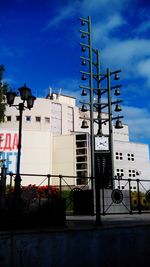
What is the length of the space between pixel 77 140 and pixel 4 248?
54.2m

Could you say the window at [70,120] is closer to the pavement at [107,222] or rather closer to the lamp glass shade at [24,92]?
the lamp glass shade at [24,92]

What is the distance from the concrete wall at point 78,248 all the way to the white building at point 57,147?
31.4m

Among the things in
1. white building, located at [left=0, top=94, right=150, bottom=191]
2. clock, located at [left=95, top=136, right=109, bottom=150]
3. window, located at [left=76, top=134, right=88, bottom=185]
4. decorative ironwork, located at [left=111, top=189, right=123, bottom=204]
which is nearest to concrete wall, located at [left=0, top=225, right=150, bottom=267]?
decorative ironwork, located at [left=111, top=189, right=123, bottom=204]

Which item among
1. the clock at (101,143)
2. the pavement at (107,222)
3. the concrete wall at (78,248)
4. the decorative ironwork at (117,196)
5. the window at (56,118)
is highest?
the window at (56,118)

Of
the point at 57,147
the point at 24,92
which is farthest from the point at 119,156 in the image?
the point at 24,92

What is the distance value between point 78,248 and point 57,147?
52.9 metres

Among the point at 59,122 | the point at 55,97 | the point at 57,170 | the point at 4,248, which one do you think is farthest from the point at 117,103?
the point at 55,97

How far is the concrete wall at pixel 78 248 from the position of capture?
243 inches

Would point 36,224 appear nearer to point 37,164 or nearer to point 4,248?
point 4,248

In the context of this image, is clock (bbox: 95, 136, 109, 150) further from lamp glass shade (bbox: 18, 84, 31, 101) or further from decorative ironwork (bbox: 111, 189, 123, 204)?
lamp glass shade (bbox: 18, 84, 31, 101)

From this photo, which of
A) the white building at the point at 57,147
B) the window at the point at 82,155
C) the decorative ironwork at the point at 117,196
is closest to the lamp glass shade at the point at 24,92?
the decorative ironwork at the point at 117,196

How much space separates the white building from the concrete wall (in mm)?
31404

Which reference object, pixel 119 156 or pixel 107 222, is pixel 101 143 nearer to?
pixel 107 222

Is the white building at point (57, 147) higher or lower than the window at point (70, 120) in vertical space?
lower
